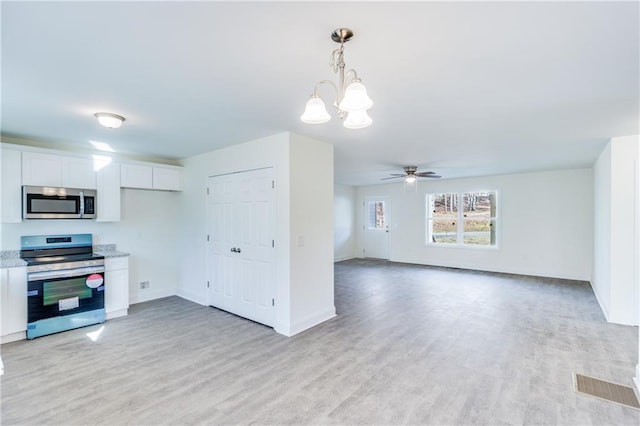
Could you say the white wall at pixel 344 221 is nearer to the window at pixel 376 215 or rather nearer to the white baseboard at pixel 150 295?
the window at pixel 376 215

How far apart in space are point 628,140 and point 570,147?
634 millimetres

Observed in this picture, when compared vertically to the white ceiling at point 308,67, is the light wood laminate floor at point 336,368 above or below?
below

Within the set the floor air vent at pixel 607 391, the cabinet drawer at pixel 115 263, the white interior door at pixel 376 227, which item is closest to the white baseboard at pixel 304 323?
the cabinet drawer at pixel 115 263

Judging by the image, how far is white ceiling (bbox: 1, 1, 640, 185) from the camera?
1560 mm

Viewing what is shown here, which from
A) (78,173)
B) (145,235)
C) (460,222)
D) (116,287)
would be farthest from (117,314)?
(460,222)

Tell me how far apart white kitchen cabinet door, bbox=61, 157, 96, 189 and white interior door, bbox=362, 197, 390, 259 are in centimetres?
739

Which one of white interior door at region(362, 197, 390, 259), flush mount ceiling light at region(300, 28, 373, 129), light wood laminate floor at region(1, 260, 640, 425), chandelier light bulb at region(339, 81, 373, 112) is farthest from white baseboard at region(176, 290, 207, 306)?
white interior door at region(362, 197, 390, 259)

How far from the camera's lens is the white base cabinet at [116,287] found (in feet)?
14.2

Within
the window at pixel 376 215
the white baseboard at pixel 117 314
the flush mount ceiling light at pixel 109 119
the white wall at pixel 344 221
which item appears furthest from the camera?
the window at pixel 376 215

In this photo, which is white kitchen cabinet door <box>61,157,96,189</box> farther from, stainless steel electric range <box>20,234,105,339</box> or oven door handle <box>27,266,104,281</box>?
oven door handle <box>27,266,104,281</box>

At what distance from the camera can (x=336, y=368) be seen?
297 cm

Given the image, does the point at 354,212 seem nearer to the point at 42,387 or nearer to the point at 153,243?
the point at 153,243

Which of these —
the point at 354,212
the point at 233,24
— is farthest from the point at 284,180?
→ the point at 354,212

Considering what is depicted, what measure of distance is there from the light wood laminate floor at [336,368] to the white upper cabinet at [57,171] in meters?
1.90
